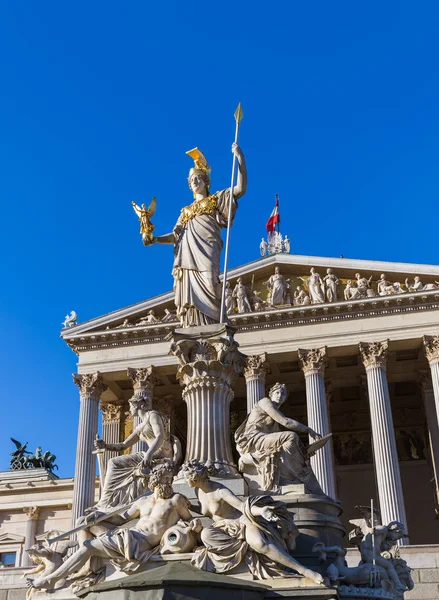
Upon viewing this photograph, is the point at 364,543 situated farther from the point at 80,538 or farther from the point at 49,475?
the point at 49,475

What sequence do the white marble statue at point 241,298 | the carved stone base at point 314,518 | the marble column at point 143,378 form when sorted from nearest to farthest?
1. the carved stone base at point 314,518
2. the marble column at point 143,378
3. the white marble statue at point 241,298

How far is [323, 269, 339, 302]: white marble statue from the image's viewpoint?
1580 inches

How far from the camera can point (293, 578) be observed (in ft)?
A: 28.3

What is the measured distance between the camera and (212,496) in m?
9.71

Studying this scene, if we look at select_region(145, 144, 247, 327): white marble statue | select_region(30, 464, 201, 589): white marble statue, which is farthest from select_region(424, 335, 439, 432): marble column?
select_region(30, 464, 201, 589): white marble statue

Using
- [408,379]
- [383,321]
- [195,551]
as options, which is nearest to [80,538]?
[195,551]

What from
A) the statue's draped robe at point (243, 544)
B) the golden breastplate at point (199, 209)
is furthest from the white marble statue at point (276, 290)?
the statue's draped robe at point (243, 544)

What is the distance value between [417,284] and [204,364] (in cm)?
2898

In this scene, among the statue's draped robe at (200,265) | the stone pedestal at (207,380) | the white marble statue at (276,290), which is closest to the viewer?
the stone pedestal at (207,380)

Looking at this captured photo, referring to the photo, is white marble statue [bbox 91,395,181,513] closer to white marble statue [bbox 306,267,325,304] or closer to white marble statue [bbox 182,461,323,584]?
white marble statue [bbox 182,461,323,584]

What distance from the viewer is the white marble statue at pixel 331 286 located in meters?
40.1

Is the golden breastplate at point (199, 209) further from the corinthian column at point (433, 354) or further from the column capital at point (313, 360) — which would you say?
the corinthian column at point (433, 354)

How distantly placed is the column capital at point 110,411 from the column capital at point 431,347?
17.4m

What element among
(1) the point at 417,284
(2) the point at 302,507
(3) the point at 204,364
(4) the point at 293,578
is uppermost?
(1) the point at 417,284
